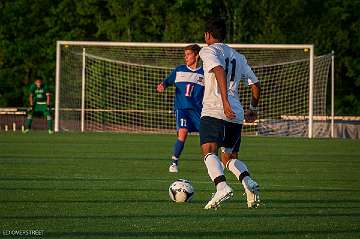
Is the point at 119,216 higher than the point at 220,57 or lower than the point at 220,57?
lower

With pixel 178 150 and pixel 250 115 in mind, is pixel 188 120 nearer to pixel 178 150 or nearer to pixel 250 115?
pixel 178 150

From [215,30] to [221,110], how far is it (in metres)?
0.77

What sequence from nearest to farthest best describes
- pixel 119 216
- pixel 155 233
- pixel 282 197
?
pixel 155 233, pixel 119 216, pixel 282 197

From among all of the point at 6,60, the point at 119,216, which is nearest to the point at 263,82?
the point at 6,60

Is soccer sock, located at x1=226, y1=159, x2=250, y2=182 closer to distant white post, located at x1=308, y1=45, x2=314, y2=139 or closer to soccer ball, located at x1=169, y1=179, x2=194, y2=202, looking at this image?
soccer ball, located at x1=169, y1=179, x2=194, y2=202

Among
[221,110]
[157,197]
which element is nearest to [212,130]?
[221,110]

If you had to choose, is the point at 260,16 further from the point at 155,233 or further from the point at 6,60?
the point at 155,233

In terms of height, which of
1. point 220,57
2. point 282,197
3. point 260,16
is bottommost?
point 282,197

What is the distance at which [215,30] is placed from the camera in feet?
34.4

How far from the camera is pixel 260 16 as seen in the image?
149 ft

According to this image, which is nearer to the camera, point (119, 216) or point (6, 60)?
point (119, 216)

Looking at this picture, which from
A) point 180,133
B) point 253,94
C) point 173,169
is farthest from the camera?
point 180,133

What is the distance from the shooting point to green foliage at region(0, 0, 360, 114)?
4519 cm

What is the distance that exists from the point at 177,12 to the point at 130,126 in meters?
8.90
